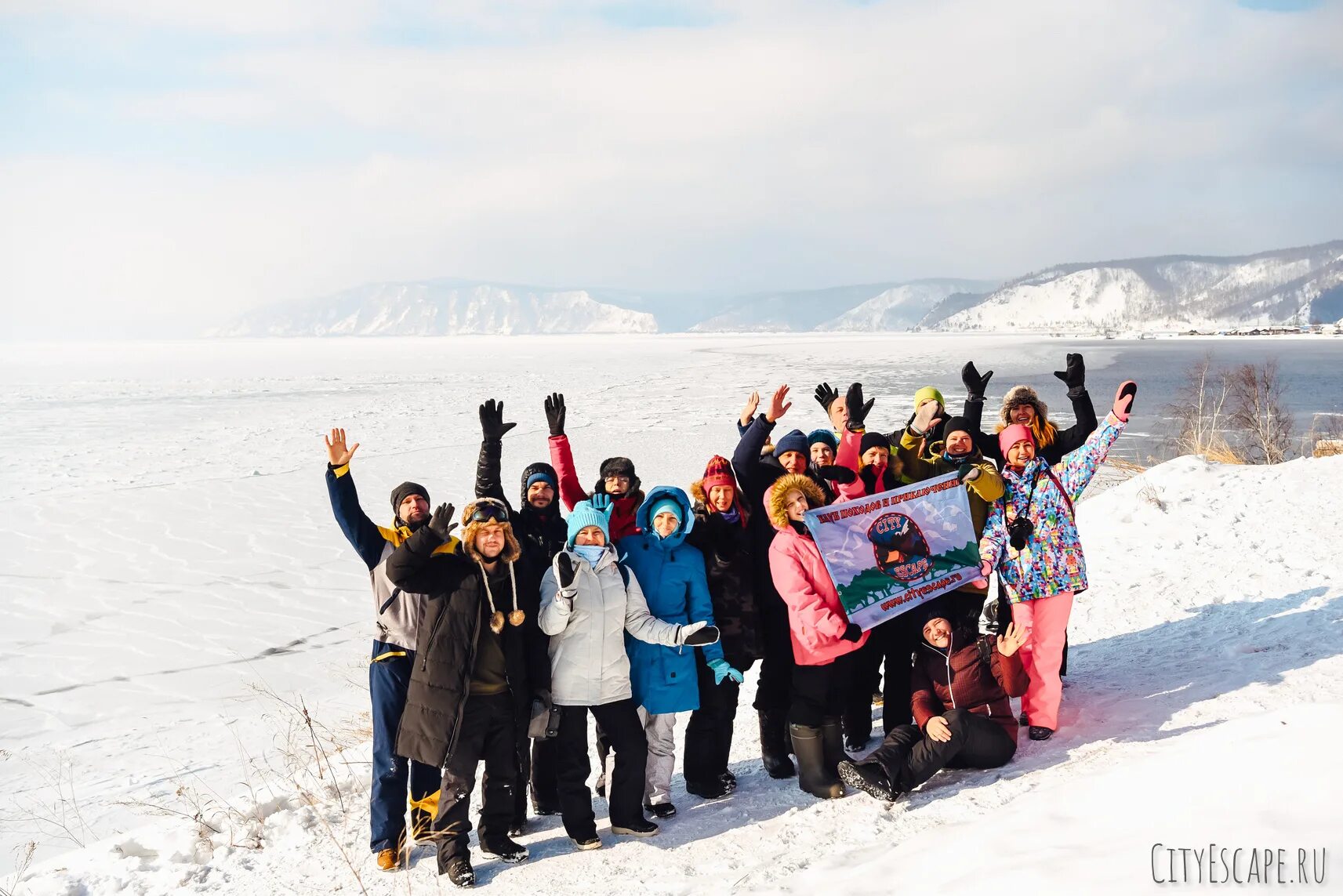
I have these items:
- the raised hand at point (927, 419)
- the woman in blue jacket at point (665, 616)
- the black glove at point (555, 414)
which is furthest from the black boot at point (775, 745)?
the black glove at point (555, 414)

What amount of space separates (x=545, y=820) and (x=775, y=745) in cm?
130

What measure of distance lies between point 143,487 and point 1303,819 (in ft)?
57.6

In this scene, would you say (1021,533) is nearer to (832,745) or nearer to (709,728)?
(832,745)

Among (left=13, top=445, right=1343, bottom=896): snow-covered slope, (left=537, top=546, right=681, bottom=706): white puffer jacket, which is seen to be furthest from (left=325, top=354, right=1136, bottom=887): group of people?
(left=13, top=445, right=1343, bottom=896): snow-covered slope

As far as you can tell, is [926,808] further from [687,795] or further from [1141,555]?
[1141,555]

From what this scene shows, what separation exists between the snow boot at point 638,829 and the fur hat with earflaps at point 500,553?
114 centimetres

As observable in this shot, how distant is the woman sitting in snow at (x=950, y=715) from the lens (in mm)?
4348

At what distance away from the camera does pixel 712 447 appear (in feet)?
61.9

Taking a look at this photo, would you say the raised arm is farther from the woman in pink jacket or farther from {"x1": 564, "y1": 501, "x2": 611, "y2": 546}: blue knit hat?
the woman in pink jacket

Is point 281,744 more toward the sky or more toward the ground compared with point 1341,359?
more toward the ground

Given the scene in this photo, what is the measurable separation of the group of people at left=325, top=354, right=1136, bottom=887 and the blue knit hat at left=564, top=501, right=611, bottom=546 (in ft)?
0.04

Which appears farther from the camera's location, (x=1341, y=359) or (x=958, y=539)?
(x=1341, y=359)

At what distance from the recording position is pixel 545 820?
473 cm

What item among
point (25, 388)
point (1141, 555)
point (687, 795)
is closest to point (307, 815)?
point (687, 795)
